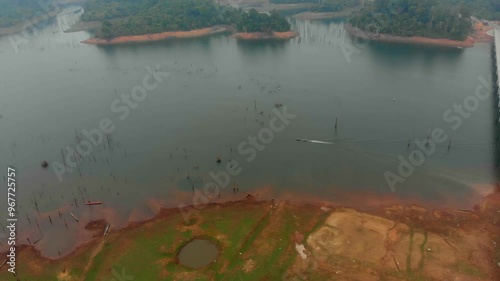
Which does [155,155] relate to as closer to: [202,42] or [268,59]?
[268,59]

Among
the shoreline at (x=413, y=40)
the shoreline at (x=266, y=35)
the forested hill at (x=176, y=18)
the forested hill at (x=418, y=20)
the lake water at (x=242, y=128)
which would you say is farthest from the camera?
the forested hill at (x=176, y=18)

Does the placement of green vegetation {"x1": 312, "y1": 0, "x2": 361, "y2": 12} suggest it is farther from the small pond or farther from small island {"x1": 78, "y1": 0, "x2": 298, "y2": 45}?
the small pond

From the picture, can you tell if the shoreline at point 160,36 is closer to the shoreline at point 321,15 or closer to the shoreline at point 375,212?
the shoreline at point 321,15

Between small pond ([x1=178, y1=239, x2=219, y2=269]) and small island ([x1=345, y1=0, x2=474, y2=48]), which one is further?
small island ([x1=345, y1=0, x2=474, y2=48])

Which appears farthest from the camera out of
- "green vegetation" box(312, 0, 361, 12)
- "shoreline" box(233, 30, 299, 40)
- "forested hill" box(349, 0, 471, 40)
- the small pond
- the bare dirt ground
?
"green vegetation" box(312, 0, 361, 12)

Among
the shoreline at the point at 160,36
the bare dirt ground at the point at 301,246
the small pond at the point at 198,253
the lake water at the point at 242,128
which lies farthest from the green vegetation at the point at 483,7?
the small pond at the point at 198,253

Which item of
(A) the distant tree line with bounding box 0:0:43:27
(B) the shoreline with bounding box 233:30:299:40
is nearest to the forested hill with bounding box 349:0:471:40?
(B) the shoreline with bounding box 233:30:299:40

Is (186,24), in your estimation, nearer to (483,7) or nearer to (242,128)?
(242,128)
